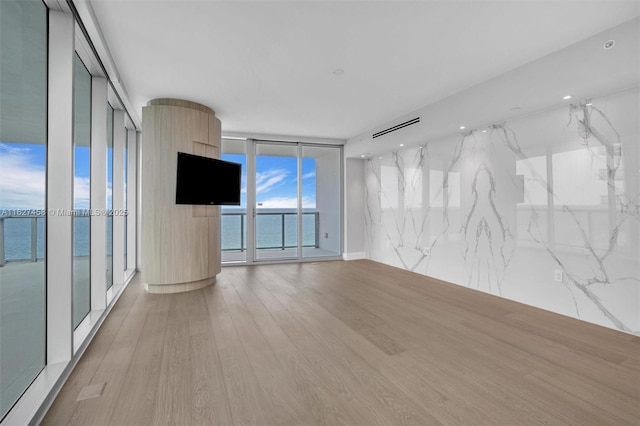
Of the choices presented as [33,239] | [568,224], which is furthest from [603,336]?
[33,239]

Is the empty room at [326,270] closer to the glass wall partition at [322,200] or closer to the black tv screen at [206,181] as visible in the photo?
the black tv screen at [206,181]

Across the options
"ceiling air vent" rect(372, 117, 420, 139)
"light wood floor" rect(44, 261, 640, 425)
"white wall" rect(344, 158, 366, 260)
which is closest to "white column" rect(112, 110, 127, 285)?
"light wood floor" rect(44, 261, 640, 425)

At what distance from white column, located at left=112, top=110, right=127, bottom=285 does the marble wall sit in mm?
4619

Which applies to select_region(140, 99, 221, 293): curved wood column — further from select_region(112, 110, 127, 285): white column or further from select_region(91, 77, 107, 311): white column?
select_region(91, 77, 107, 311): white column

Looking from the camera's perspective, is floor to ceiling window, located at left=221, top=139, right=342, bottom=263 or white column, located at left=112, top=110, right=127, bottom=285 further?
floor to ceiling window, located at left=221, top=139, right=342, bottom=263

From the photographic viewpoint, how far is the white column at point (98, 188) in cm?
303

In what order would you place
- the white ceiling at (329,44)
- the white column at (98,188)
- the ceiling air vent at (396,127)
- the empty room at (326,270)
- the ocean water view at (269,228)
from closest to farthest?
the empty room at (326,270) → the white ceiling at (329,44) → the white column at (98,188) → the ceiling air vent at (396,127) → the ocean water view at (269,228)

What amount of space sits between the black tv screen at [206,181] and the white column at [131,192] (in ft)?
5.61

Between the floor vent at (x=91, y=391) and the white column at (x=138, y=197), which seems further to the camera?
the white column at (x=138, y=197)

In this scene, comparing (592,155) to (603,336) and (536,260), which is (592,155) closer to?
(536,260)

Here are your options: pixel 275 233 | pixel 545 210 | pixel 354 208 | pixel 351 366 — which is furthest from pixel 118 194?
pixel 545 210

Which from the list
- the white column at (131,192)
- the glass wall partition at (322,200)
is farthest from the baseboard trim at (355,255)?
the white column at (131,192)

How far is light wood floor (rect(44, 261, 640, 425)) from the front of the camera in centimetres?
161

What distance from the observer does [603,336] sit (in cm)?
262
